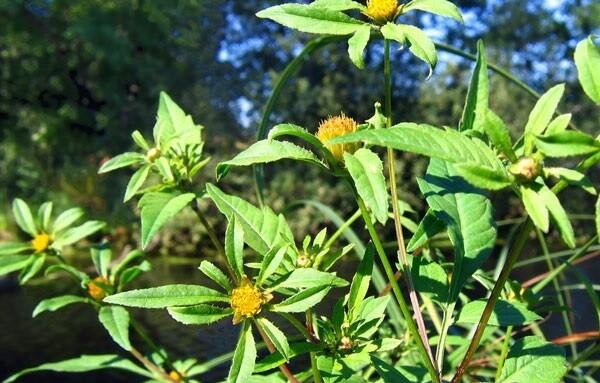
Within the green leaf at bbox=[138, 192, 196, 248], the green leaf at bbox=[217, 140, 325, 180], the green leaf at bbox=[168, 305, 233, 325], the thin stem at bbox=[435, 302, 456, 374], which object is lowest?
the thin stem at bbox=[435, 302, 456, 374]

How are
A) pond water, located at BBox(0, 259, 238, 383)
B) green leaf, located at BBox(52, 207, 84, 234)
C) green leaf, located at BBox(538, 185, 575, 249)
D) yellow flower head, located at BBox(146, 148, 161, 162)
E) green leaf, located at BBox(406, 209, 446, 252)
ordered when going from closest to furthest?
green leaf, located at BBox(538, 185, 575, 249) → green leaf, located at BBox(406, 209, 446, 252) → yellow flower head, located at BBox(146, 148, 161, 162) → green leaf, located at BBox(52, 207, 84, 234) → pond water, located at BBox(0, 259, 238, 383)

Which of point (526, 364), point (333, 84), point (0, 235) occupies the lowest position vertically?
point (0, 235)

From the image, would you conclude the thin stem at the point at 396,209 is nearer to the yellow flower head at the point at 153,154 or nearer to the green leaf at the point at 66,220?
the yellow flower head at the point at 153,154

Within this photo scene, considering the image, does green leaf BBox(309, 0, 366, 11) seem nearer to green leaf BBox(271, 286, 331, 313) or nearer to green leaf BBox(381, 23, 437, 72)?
green leaf BBox(381, 23, 437, 72)

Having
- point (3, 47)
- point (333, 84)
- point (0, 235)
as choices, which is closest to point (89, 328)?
Result: point (0, 235)

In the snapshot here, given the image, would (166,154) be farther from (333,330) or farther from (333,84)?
(333,84)

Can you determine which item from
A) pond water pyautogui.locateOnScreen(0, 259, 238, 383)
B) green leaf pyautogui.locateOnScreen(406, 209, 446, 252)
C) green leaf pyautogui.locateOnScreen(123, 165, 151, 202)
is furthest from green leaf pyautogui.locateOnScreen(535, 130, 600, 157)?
pond water pyautogui.locateOnScreen(0, 259, 238, 383)
